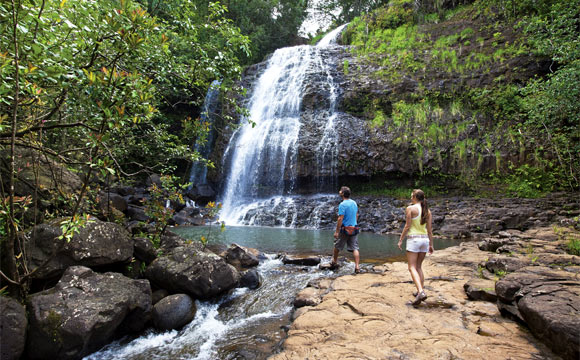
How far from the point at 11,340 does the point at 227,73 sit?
181 inches

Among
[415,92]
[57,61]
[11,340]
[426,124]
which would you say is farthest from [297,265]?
[415,92]

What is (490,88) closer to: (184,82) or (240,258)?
(240,258)

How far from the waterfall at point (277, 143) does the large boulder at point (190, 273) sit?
11423mm

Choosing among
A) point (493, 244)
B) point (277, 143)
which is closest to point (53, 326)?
point (493, 244)

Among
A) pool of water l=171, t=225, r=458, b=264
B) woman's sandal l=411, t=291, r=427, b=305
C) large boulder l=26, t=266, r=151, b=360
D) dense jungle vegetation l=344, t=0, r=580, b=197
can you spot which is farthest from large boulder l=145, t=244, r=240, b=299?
dense jungle vegetation l=344, t=0, r=580, b=197

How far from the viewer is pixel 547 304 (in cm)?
292

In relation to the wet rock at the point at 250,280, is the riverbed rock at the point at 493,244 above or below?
above

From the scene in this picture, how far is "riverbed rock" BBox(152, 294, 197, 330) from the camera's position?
4180 mm

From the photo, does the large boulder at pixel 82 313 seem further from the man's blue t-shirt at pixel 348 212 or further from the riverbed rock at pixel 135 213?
the riverbed rock at pixel 135 213

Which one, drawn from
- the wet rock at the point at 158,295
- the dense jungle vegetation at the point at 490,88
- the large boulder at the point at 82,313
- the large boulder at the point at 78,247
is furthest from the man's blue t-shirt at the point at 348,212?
the dense jungle vegetation at the point at 490,88

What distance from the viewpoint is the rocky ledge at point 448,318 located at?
271 cm

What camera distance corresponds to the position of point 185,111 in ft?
84.6

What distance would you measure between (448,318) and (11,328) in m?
4.91

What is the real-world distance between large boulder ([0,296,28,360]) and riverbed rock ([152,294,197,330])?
148 cm
